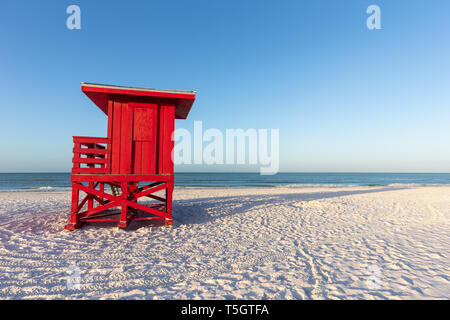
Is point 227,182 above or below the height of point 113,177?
below

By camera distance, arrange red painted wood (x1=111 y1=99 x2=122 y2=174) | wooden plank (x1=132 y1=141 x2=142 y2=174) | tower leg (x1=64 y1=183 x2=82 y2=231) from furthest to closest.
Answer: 1. wooden plank (x1=132 y1=141 x2=142 y2=174)
2. red painted wood (x1=111 y1=99 x2=122 y2=174)
3. tower leg (x1=64 y1=183 x2=82 y2=231)

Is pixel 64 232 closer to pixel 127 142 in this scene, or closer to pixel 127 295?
pixel 127 142

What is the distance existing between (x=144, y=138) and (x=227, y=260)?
4.84 meters

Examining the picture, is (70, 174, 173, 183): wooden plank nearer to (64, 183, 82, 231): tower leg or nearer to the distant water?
(64, 183, 82, 231): tower leg

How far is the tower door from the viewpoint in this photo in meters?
7.26

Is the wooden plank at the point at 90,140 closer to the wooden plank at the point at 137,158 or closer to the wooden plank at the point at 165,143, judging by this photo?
the wooden plank at the point at 137,158

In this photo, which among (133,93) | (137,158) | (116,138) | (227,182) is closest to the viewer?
(133,93)

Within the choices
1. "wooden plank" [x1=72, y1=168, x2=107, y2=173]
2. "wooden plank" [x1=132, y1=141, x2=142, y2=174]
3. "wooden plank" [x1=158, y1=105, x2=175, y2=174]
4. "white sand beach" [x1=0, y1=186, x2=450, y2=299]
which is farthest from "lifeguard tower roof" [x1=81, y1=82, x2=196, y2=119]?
"white sand beach" [x1=0, y1=186, x2=450, y2=299]

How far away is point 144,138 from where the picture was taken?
729 cm

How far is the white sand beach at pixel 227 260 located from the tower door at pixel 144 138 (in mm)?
2155

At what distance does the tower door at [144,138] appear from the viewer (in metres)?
7.26

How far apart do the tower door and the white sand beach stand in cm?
215

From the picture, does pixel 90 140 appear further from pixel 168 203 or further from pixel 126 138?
pixel 168 203

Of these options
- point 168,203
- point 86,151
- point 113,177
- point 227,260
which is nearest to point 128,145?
point 113,177
